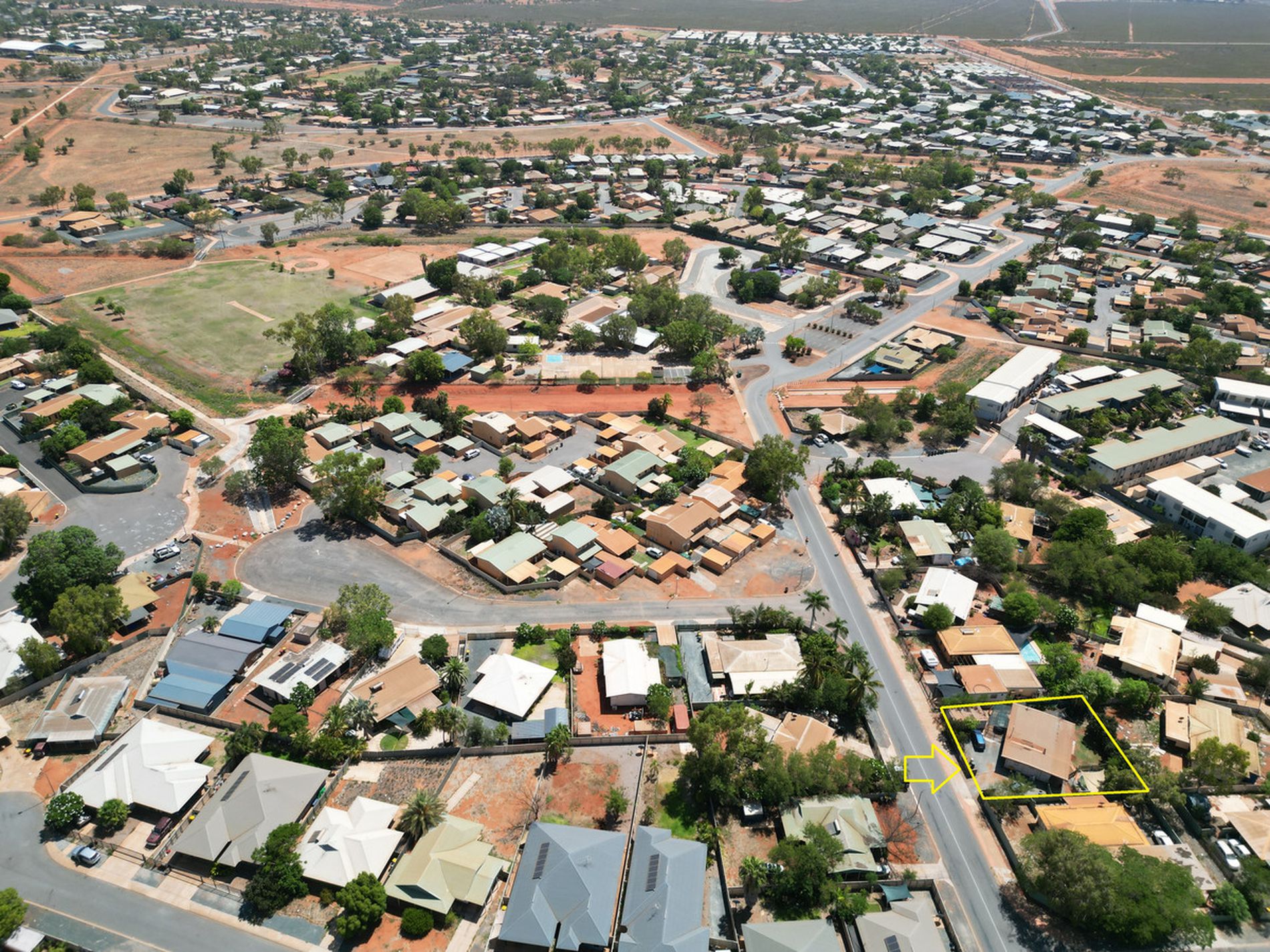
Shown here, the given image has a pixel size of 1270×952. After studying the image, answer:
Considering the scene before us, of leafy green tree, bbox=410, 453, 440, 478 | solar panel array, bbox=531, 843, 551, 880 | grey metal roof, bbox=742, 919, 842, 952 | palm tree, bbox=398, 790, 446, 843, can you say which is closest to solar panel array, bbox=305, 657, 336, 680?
palm tree, bbox=398, 790, 446, 843

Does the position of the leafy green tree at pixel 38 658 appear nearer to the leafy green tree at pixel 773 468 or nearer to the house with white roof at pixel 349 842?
the house with white roof at pixel 349 842

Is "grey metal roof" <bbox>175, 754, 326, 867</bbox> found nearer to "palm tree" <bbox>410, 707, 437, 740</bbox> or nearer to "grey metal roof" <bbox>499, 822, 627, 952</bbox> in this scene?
"palm tree" <bbox>410, 707, 437, 740</bbox>

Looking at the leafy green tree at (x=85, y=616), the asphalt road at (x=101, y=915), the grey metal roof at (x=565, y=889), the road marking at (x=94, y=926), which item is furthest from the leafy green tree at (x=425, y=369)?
the road marking at (x=94, y=926)

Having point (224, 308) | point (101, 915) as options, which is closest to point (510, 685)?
point (101, 915)

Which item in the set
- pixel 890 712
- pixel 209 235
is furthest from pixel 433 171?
pixel 890 712

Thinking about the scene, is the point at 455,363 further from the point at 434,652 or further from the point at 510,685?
the point at 510,685

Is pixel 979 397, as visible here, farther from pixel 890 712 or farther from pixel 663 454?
pixel 890 712
